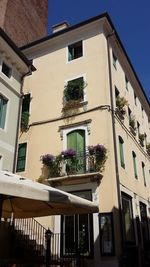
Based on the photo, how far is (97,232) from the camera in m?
12.7

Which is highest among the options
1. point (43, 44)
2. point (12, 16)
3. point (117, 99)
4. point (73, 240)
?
point (12, 16)

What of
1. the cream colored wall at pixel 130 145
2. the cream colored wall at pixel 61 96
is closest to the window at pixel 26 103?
the cream colored wall at pixel 61 96

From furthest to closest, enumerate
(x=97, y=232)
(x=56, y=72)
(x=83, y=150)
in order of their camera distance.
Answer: (x=56, y=72) < (x=83, y=150) < (x=97, y=232)

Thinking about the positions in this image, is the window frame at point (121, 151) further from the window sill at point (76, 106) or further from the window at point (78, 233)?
the window at point (78, 233)

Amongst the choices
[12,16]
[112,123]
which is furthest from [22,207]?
[12,16]

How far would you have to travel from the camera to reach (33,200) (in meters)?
6.66

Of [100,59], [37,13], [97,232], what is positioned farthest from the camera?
[37,13]

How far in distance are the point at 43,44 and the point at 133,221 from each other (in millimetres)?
12008

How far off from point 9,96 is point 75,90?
3964mm

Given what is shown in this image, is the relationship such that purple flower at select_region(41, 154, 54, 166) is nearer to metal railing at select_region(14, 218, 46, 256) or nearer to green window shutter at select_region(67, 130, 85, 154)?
green window shutter at select_region(67, 130, 85, 154)

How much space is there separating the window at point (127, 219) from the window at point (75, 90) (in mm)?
5699

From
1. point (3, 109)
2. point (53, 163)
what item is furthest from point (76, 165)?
point (3, 109)

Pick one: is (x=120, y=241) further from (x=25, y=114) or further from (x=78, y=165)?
(x=25, y=114)

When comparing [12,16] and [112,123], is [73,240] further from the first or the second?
[12,16]
